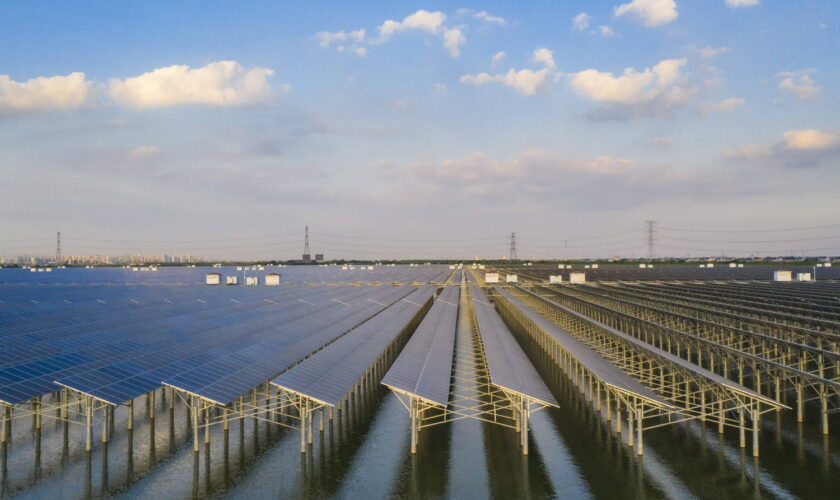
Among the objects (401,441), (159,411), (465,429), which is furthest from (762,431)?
(159,411)

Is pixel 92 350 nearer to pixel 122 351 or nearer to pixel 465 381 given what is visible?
pixel 122 351

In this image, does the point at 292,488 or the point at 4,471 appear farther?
the point at 4,471

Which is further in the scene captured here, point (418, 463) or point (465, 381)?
point (465, 381)

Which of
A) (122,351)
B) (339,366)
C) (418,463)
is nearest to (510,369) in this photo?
(418,463)

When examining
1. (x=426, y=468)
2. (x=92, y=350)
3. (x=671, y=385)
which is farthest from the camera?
(x=92, y=350)

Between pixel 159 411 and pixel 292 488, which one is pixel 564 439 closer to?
pixel 292 488

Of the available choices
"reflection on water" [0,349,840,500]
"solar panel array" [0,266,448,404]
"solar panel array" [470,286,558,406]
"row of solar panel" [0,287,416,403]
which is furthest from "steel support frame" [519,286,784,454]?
"row of solar panel" [0,287,416,403]

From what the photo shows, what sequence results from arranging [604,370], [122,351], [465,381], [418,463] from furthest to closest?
1. [465,381]
2. [122,351]
3. [604,370]
4. [418,463]
